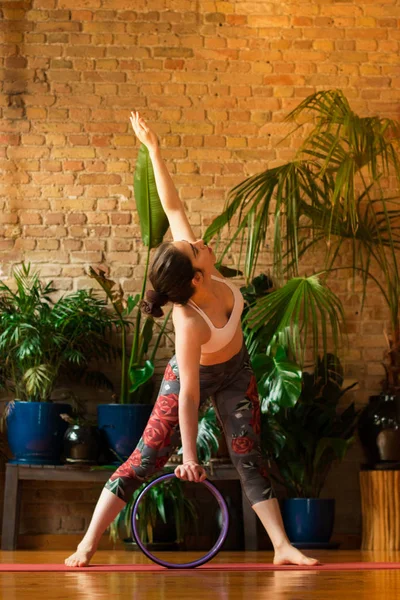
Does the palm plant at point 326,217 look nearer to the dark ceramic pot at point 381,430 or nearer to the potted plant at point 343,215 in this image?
the potted plant at point 343,215

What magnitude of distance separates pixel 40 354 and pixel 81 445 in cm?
55

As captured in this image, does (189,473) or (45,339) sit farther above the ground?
(45,339)

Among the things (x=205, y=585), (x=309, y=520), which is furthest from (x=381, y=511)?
(x=205, y=585)

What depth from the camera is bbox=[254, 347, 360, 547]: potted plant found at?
5.03 m

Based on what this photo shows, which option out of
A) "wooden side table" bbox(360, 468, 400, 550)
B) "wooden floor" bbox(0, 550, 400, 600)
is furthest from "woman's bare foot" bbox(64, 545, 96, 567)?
"wooden side table" bbox(360, 468, 400, 550)

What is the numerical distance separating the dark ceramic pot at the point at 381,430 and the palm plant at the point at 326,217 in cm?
14

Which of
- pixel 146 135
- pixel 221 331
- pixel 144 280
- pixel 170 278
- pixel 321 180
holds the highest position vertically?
pixel 321 180

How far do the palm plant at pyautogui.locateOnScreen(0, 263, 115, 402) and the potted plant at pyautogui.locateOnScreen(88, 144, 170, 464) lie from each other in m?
0.13

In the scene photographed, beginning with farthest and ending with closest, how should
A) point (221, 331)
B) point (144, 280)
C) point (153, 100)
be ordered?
point (153, 100) → point (144, 280) → point (221, 331)

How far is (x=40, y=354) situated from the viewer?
16.5 ft

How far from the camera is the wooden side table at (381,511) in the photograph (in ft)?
16.4

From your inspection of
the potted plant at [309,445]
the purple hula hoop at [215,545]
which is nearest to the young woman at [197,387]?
the purple hula hoop at [215,545]

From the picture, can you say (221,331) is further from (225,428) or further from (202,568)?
(202,568)

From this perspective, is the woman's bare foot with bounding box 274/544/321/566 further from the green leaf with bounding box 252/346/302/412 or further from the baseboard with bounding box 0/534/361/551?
the baseboard with bounding box 0/534/361/551
